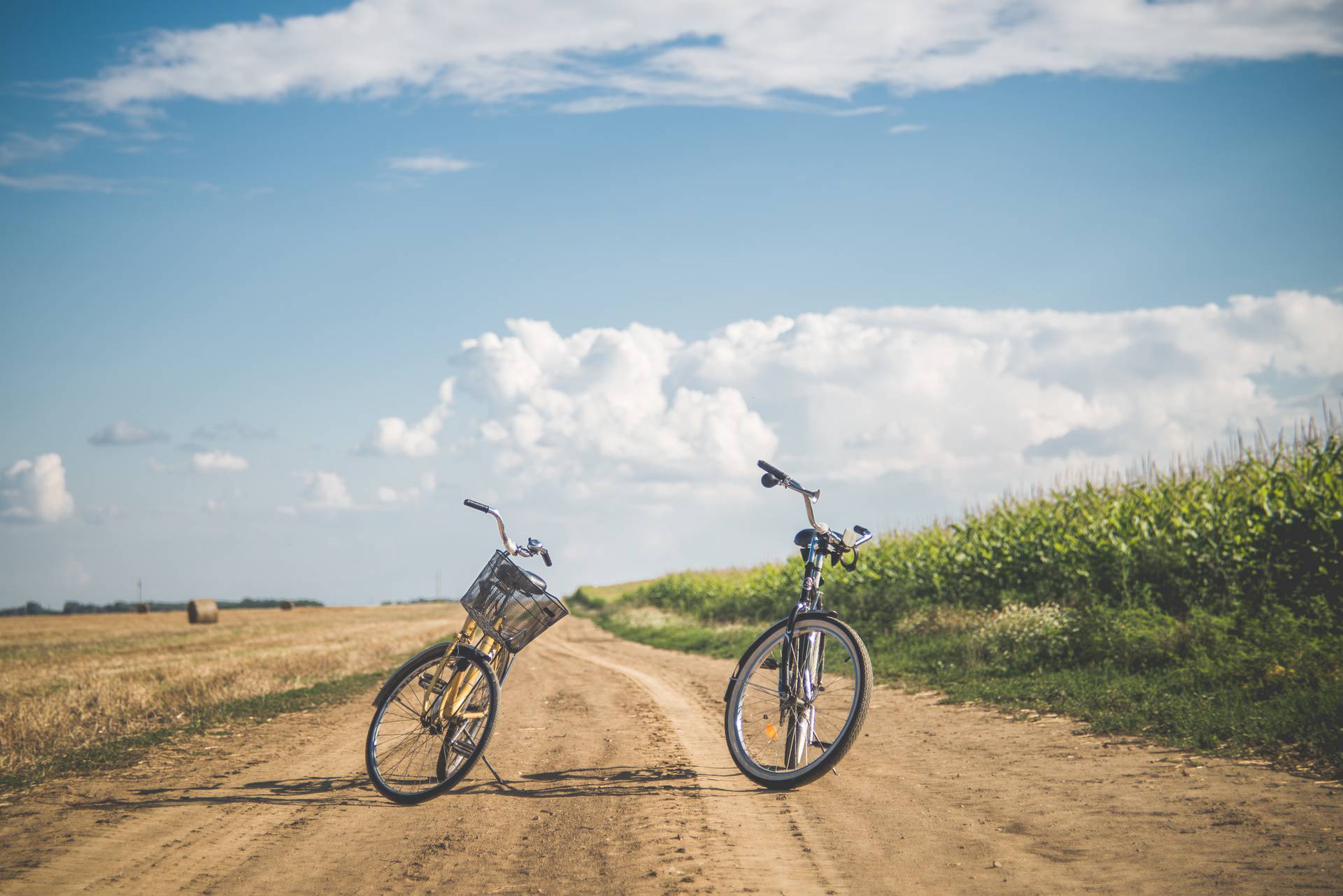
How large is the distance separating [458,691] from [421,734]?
0.49 metres

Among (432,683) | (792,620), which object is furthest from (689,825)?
(432,683)

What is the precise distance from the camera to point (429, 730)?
612 centimetres

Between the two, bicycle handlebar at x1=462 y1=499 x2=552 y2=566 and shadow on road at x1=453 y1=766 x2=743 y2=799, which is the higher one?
bicycle handlebar at x1=462 y1=499 x2=552 y2=566

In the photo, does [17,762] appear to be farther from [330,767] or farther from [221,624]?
[221,624]

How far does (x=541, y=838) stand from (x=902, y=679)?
919 centimetres

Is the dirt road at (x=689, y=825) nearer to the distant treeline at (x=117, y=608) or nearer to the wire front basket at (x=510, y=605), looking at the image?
the wire front basket at (x=510, y=605)

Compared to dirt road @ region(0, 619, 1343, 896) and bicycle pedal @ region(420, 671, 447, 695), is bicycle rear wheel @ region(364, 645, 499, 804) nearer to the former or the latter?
bicycle pedal @ region(420, 671, 447, 695)

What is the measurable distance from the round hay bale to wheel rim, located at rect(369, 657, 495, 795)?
4616cm

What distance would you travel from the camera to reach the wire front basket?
607 cm

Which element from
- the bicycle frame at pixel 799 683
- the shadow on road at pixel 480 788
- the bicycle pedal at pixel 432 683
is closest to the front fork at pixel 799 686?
the bicycle frame at pixel 799 683

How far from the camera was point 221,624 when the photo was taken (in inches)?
1822

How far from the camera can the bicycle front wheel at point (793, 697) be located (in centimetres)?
Answer: 562

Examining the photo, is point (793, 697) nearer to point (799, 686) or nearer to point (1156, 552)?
point (799, 686)

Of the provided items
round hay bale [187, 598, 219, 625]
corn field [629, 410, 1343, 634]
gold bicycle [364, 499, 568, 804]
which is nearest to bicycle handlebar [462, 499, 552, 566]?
gold bicycle [364, 499, 568, 804]
